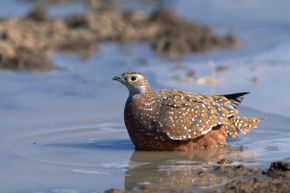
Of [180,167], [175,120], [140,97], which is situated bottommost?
[180,167]

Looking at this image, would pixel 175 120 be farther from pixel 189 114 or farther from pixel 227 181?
pixel 227 181

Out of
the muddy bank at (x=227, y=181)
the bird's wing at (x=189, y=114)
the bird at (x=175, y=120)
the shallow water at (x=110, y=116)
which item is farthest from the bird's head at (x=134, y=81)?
the muddy bank at (x=227, y=181)

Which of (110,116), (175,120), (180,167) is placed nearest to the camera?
(180,167)

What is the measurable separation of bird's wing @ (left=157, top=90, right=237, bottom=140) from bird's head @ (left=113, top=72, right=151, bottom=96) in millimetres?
214

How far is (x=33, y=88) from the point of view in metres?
13.5

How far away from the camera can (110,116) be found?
11.7 metres

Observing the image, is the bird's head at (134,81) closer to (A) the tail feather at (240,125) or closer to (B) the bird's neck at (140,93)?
(B) the bird's neck at (140,93)

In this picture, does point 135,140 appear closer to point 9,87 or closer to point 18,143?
point 18,143

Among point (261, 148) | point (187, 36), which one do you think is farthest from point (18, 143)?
point (187, 36)

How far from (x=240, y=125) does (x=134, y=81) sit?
140 cm

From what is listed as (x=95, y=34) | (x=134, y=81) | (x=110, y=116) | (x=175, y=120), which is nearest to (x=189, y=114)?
(x=175, y=120)

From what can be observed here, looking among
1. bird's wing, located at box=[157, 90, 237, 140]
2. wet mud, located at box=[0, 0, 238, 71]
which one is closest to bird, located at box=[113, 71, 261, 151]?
bird's wing, located at box=[157, 90, 237, 140]

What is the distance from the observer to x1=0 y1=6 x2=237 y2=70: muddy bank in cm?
1608

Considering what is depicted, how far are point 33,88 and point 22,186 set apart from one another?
5249mm
